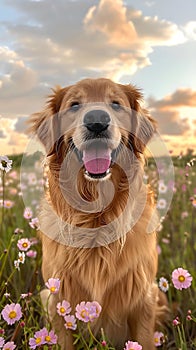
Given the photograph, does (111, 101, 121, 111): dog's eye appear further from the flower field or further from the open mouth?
the flower field

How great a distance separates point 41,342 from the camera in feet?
6.60

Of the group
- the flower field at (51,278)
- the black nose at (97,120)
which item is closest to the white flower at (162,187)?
the flower field at (51,278)

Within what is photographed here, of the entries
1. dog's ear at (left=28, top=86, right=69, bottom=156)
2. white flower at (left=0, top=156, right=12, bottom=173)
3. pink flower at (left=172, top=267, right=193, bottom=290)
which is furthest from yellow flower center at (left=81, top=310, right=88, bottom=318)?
dog's ear at (left=28, top=86, right=69, bottom=156)

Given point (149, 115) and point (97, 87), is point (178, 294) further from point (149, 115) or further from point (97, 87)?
point (97, 87)

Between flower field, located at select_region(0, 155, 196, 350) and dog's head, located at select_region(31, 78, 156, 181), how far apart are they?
0.38 meters

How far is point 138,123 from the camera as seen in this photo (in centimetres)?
317

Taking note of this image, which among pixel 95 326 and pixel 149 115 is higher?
pixel 149 115

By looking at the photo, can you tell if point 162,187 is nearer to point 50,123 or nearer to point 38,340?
point 50,123

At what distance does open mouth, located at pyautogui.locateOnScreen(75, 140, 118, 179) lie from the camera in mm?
2842

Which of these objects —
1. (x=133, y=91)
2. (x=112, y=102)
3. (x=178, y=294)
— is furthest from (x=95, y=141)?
(x=178, y=294)

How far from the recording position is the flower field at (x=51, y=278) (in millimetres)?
2250

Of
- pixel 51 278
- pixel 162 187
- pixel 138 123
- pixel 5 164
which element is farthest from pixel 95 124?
pixel 162 187

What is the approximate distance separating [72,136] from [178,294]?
1.61 meters

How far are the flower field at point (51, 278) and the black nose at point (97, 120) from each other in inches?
20.4
